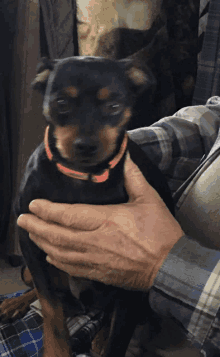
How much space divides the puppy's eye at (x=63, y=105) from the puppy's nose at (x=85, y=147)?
45 mm

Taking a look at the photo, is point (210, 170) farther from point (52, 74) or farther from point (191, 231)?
point (52, 74)

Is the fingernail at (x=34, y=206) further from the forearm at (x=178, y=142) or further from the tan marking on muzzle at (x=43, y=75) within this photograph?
the forearm at (x=178, y=142)

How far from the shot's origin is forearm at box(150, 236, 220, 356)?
17.8 inches

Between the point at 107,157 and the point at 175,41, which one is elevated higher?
the point at 175,41

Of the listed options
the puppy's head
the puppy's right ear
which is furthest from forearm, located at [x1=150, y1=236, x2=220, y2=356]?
the puppy's right ear

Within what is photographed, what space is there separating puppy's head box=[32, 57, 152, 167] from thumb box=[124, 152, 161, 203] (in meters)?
0.06

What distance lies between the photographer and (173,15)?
75cm

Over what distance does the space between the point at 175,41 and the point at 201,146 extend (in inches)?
12.0

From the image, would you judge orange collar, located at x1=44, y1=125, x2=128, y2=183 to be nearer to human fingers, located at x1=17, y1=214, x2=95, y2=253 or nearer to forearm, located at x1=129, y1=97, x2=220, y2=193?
human fingers, located at x1=17, y1=214, x2=95, y2=253

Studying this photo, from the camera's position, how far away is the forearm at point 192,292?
452mm

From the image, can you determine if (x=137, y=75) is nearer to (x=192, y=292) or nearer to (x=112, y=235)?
(x=112, y=235)

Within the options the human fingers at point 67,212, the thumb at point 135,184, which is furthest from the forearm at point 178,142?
the human fingers at point 67,212

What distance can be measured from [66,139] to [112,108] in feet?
0.26

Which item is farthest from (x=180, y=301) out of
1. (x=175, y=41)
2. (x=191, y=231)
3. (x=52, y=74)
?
(x=175, y=41)
